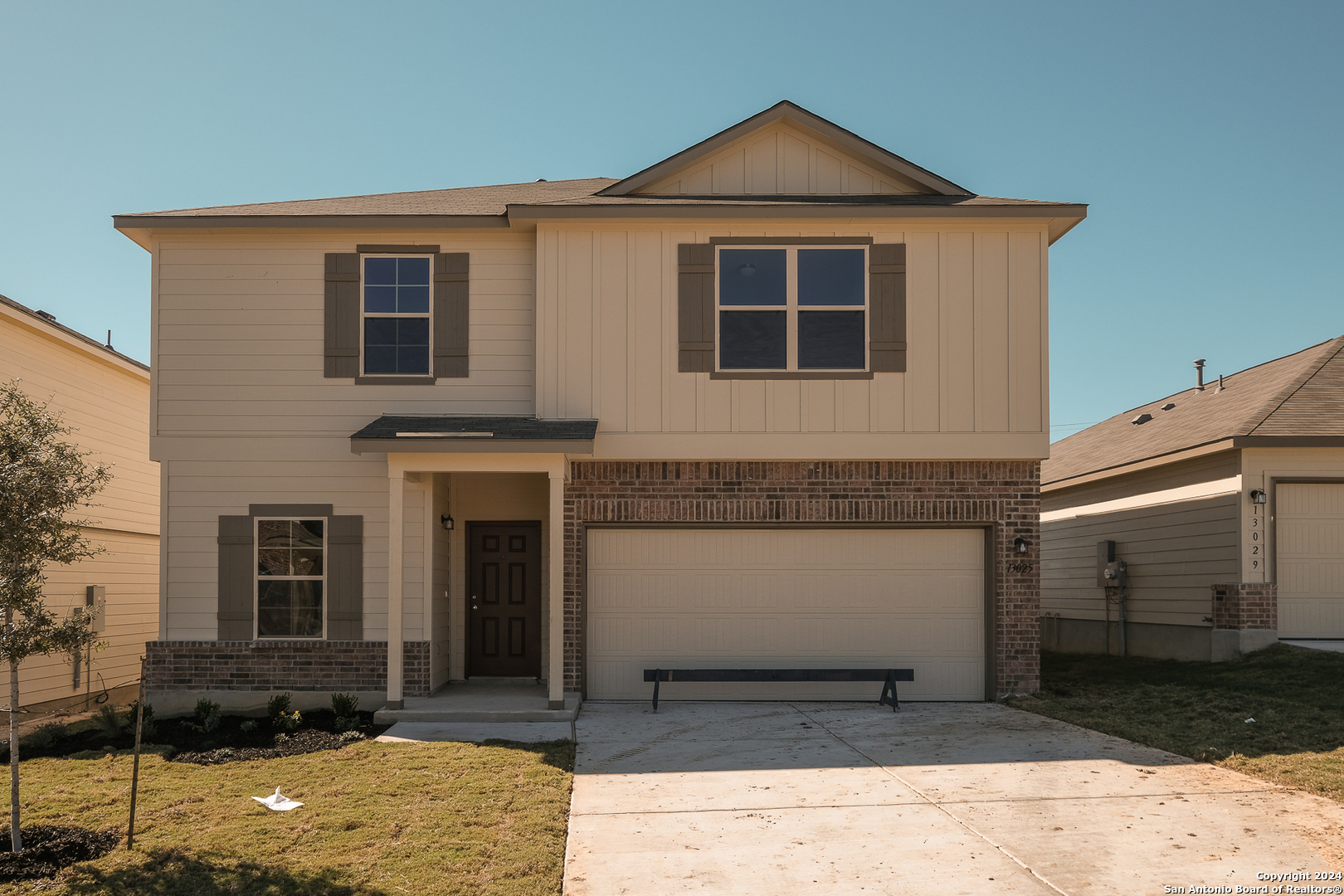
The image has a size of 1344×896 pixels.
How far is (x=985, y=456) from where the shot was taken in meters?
11.7

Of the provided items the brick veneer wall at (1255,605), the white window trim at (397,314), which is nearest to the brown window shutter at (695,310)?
the white window trim at (397,314)

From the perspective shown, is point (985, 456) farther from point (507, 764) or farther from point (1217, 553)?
point (507, 764)

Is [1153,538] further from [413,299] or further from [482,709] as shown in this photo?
[413,299]

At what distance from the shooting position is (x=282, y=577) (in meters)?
11.7

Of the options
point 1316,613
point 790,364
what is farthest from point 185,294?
point 1316,613

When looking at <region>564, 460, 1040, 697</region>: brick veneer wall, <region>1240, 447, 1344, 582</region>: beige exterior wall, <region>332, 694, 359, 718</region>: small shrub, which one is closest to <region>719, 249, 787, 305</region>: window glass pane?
<region>564, 460, 1040, 697</region>: brick veneer wall

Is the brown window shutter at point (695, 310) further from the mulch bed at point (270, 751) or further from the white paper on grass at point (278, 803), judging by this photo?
the white paper on grass at point (278, 803)

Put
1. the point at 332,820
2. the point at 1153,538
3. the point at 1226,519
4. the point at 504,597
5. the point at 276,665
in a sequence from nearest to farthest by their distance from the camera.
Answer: the point at 332,820 → the point at 276,665 → the point at 504,597 → the point at 1226,519 → the point at 1153,538

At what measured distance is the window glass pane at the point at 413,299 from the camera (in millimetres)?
11969

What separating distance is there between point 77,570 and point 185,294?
4.34m

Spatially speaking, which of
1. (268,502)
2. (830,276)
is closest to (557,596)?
(268,502)

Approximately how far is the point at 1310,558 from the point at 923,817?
9.46 metres

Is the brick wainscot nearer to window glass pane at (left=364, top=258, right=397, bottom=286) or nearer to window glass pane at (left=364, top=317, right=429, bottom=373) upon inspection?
window glass pane at (left=364, top=317, right=429, bottom=373)

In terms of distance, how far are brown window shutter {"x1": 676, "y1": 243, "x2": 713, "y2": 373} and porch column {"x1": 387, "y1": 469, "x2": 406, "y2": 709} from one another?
3430 mm
